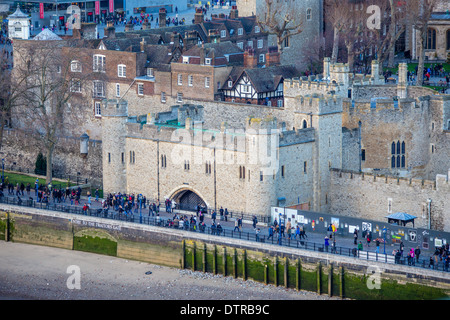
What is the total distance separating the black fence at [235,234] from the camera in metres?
77.3

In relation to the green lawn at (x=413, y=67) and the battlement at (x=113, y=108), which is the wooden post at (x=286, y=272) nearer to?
the battlement at (x=113, y=108)

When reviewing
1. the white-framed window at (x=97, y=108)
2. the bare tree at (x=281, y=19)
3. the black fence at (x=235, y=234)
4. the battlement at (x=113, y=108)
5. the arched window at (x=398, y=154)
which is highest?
the bare tree at (x=281, y=19)

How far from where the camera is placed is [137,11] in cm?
14325

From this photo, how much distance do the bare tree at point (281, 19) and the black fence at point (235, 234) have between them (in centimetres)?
3497

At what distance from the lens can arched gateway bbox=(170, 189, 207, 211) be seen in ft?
297

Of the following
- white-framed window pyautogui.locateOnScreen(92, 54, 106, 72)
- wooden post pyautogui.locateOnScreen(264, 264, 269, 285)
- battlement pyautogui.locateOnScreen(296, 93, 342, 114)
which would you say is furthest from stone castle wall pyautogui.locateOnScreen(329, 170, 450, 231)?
white-framed window pyautogui.locateOnScreen(92, 54, 106, 72)

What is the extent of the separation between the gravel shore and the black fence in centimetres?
263

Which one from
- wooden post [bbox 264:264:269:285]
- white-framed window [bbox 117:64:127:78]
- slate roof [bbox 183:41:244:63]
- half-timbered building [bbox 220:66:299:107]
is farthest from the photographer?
white-framed window [bbox 117:64:127:78]

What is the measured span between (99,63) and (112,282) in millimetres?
33249

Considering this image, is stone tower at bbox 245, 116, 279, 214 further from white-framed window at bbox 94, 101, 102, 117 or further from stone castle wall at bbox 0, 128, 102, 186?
white-framed window at bbox 94, 101, 102, 117

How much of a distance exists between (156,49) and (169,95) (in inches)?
212

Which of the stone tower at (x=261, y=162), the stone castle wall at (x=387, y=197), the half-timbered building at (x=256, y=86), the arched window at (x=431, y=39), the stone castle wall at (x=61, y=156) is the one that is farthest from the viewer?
the arched window at (x=431, y=39)

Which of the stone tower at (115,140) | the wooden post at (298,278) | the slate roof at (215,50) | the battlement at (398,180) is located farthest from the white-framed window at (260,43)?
the wooden post at (298,278)
